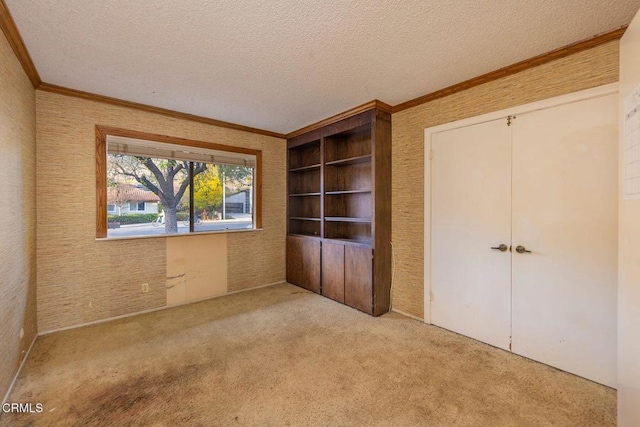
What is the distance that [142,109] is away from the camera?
3146 mm

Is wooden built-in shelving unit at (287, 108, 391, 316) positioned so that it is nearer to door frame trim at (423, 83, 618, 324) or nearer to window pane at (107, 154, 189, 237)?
door frame trim at (423, 83, 618, 324)

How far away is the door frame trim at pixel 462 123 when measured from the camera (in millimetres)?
1938

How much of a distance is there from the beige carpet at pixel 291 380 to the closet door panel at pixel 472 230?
0.77 feet

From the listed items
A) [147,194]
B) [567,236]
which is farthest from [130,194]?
[567,236]

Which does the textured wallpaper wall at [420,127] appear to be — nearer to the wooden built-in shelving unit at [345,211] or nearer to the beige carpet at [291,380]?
the wooden built-in shelving unit at [345,211]

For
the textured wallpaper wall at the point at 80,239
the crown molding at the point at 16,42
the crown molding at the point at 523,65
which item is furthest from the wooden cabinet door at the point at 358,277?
the crown molding at the point at 16,42

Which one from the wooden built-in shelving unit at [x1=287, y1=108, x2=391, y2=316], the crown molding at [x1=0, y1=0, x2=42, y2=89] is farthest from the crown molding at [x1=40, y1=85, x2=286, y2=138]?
the wooden built-in shelving unit at [x1=287, y1=108, x2=391, y2=316]

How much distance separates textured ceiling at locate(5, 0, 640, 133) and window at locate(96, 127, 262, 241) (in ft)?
2.04

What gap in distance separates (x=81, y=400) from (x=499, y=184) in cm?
353

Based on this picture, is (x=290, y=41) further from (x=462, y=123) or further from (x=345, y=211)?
(x=345, y=211)

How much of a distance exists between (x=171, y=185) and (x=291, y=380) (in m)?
2.79

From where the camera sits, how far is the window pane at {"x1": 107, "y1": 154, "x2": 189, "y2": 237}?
311cm

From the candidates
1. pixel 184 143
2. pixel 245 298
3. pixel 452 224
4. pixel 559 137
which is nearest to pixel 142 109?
pixel 184 143

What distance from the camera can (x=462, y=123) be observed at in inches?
103
